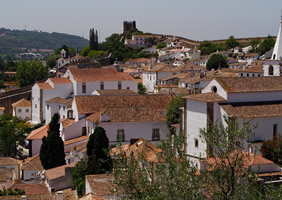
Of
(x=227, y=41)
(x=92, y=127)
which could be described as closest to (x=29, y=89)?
(x=92, y=127)

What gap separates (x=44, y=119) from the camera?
54562 millimetres

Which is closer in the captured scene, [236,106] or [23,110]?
[236,106]

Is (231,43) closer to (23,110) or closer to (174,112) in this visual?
(23,110)

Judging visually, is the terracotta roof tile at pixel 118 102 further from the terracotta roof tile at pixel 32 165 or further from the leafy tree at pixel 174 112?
the terracotta roof tile at pixel 32 165

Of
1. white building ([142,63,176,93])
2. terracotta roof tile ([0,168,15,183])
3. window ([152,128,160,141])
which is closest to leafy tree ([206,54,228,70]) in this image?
white building ([142,63,176,93])

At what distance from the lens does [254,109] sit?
2759 centimetres

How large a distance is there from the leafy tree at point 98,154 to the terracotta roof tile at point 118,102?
9.27m

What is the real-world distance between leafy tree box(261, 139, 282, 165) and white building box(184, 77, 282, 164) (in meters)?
1.17

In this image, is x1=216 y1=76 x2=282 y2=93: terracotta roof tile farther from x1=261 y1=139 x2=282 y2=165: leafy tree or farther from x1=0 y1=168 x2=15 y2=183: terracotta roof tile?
x1=0 y1=168 x2=15 y2=183: terracotta roof tile

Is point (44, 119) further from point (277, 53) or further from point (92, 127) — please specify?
point (277, 53)

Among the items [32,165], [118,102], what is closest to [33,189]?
[32,165]

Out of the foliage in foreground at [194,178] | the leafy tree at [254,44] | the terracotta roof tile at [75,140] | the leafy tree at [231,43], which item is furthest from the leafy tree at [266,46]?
the foliage in foreground at [194,178]

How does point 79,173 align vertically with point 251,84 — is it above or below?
below

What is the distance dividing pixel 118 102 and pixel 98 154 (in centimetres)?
1213
